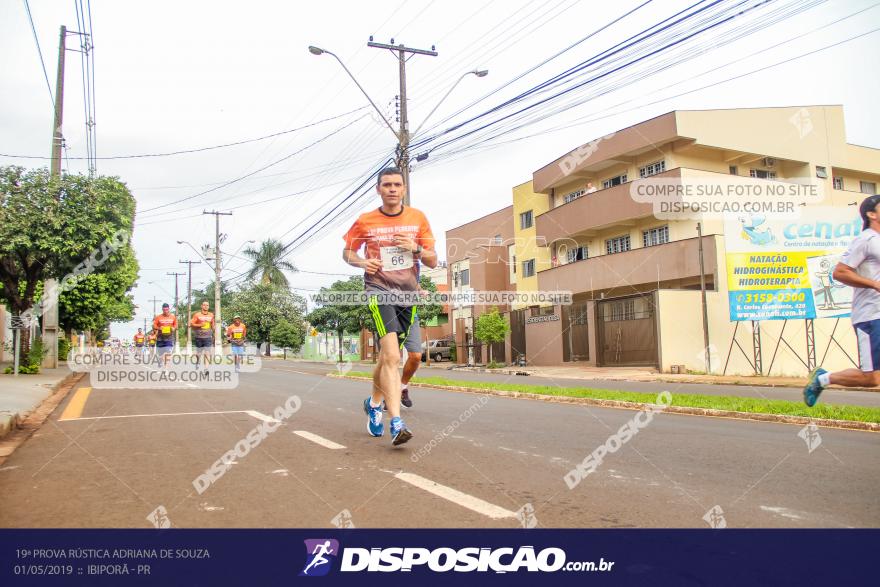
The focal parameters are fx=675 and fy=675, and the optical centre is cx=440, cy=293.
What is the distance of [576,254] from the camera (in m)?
34.1

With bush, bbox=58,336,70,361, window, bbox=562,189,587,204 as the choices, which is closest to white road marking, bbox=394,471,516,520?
window, bbox=562,189,587,204

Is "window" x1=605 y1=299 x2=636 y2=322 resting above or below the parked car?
above

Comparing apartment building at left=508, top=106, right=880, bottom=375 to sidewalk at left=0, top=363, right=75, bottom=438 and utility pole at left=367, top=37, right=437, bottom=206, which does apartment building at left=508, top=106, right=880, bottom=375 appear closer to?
utility pole at left=367, top=37, right=437, bottom=206

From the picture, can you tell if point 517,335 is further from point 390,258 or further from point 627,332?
point 390,258

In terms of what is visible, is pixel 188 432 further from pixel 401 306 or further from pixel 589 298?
pixel 589 298

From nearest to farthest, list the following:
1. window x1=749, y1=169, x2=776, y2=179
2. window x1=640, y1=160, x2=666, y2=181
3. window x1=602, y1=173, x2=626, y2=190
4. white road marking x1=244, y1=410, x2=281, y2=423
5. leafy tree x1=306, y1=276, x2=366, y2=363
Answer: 1. white road marking x1=244, y1=410, x2=281, y2=423
2. window x1=640, y1=160, x2=666, y2=181
3. window x1=749, y1=169, x2=776, y2=179
4. window x1=602, y1=173, x2=626, y2=190
5. leafy tree x1=306, y1=276, x2=366, y2=363

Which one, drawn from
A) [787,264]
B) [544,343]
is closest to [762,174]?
[544,343]

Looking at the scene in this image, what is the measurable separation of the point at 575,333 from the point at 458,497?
27580mm

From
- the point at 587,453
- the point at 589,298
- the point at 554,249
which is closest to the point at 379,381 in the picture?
the point at 587,453

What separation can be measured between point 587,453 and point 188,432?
12.2 ft

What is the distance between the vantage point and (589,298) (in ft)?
102

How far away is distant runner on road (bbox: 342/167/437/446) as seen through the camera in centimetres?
536

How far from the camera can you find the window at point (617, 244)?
3077cm

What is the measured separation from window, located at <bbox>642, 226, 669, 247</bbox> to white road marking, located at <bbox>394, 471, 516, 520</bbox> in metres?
25.7
